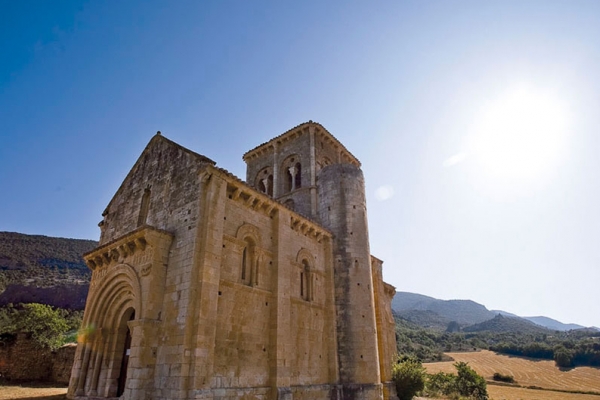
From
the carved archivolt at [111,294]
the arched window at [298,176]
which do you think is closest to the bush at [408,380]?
the arched window at [298,176]

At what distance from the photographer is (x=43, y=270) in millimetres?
56562

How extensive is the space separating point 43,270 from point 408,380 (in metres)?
60.1

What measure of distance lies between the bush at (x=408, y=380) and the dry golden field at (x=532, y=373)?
70.8 feet

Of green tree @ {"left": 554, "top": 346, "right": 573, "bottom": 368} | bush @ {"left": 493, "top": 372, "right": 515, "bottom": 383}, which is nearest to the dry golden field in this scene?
bush @ {"left": 493, "top": 372, "right": 515, "bottom": 383}

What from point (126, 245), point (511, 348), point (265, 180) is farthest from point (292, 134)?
point (511, 348)

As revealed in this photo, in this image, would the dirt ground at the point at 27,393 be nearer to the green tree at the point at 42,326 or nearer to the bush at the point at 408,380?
the green tree at the point at 42,326

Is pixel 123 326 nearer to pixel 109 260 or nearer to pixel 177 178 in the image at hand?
pixel 109 260

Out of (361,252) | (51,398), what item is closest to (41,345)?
(51,398)

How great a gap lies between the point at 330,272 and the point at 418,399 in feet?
29.7

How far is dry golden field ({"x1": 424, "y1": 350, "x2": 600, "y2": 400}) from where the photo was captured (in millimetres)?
36316

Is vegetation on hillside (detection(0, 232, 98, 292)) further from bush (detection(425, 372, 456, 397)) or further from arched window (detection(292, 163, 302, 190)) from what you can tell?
bush (detection(425, 372, 456, 397))

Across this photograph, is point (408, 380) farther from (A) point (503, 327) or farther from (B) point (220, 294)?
(A) point (503, 327)

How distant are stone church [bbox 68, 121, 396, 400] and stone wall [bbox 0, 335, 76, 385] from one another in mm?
7476

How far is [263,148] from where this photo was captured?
74.8ft
